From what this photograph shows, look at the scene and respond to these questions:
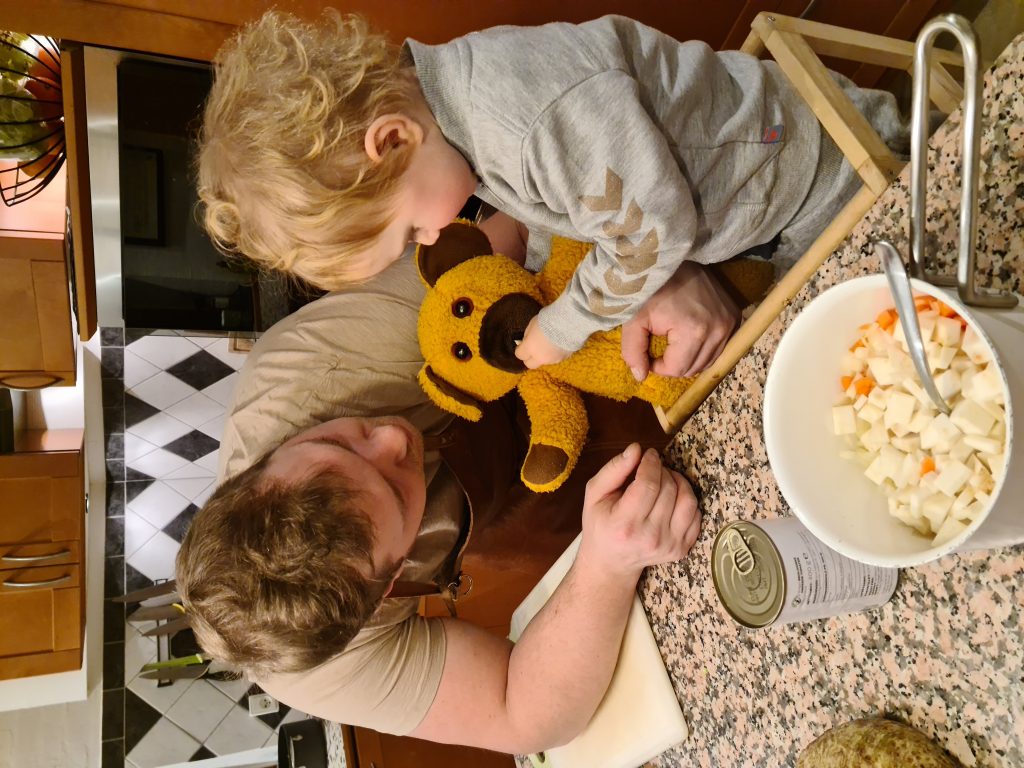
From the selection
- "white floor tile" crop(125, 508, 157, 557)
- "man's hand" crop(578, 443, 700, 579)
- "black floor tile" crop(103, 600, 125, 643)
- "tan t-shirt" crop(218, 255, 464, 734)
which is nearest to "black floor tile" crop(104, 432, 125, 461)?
"white floor tile" crop(125, 508, 157, 557)

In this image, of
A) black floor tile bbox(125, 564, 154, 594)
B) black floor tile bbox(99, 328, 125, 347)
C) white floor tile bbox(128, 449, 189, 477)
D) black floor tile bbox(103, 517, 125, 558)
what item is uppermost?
black floor tile bbox(99, 328, 125, 347)

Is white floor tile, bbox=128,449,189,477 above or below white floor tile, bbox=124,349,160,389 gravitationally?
below

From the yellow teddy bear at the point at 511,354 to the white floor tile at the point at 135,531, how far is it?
241cm

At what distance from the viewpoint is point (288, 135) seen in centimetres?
80

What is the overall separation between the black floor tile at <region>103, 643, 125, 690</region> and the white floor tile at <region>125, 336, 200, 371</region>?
1150 mm

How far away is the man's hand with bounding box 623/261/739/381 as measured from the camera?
888 mm

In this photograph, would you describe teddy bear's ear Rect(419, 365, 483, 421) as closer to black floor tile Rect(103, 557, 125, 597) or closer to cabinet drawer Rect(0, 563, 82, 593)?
cabinet drawer Rect(0, 563, 82, 593)

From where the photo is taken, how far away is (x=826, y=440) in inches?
21.0

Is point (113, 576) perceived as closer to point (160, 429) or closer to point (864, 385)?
point (160, 429)

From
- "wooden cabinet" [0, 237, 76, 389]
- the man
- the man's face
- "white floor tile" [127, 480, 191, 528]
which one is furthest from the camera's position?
"white floor tile" [127, 480, 191, 528]

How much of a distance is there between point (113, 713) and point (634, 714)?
2.72 m

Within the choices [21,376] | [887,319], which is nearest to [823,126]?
[887,319]

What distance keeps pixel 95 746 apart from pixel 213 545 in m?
2.44

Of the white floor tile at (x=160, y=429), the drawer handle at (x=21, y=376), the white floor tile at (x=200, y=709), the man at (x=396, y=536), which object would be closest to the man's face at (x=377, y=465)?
the man at (x=396, y=536)
